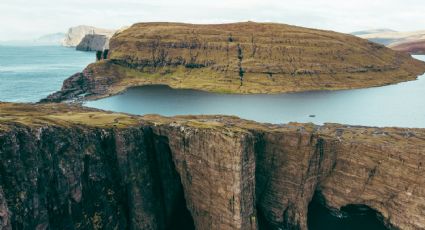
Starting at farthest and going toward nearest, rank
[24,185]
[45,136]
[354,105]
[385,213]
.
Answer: [354,105] < [385,213] < [45,136] < [24,185]

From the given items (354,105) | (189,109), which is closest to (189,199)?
(189,109)

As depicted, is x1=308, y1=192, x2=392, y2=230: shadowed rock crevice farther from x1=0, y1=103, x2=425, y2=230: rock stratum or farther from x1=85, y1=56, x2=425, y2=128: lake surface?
x1=85, y1=56, x2=425, y2=128: lake surface

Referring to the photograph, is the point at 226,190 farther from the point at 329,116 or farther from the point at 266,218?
the point at 329,116

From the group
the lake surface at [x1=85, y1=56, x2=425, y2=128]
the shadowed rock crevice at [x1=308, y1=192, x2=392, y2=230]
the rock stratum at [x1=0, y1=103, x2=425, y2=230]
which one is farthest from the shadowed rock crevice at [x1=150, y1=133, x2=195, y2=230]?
the lake surface at [x1=85, y1=56, x2=425, y2=128]

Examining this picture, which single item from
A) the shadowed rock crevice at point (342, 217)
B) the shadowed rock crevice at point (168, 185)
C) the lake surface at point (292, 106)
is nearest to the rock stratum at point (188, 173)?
the shadowed rock crevice at point (168, 185)

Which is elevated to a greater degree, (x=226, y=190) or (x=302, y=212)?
(x=226, y=190)
